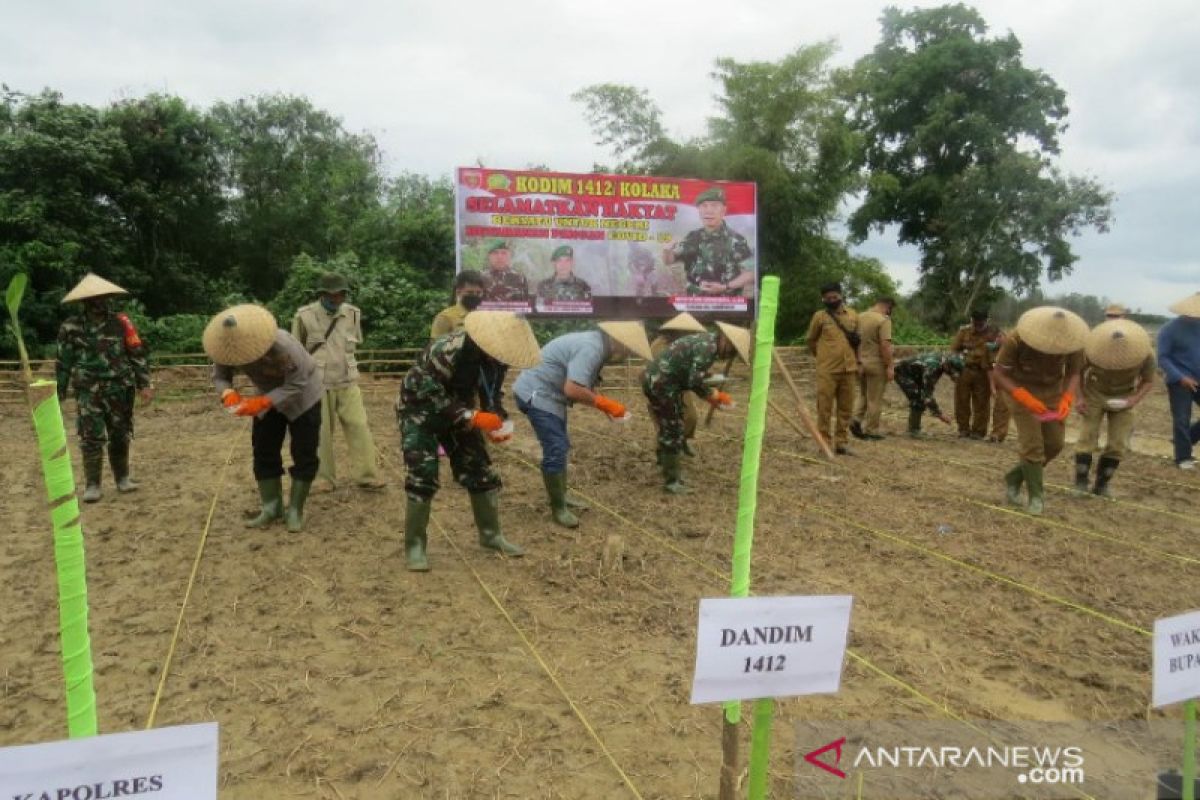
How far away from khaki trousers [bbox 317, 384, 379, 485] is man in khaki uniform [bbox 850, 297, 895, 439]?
499 cm

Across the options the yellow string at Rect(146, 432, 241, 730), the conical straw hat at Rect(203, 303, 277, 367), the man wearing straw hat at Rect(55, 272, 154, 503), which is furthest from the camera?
the man wearing straw hat at Rect(55, 272, 154, 503)

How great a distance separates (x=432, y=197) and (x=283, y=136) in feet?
13.9

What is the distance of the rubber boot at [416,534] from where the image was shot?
14.1 feet

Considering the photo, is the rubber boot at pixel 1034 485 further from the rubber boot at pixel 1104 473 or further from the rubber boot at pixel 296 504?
the rubber boot at pixel 296 504

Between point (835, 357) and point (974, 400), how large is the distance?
231cm

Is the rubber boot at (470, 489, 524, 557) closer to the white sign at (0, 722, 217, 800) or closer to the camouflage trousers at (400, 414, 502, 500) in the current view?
the camouflage trousers at (400, 414, 502, 500)

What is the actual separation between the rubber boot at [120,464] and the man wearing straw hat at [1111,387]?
22.6 feet

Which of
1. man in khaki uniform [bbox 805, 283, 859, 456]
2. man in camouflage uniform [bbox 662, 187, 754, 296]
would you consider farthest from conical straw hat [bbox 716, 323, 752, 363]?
man in camouflage uniform [bbox 662, 187, 754, 296]

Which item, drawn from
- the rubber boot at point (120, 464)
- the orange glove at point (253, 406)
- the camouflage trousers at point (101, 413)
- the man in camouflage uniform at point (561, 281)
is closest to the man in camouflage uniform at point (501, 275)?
the man in camouflage uniform at point (561, 281)

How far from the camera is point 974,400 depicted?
901cm

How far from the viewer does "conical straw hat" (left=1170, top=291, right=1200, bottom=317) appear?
6.69 m

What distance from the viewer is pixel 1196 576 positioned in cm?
445

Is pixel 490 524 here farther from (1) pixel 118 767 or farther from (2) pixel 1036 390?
(2) pixel 1036 390

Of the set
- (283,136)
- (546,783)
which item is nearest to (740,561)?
(546,783)
